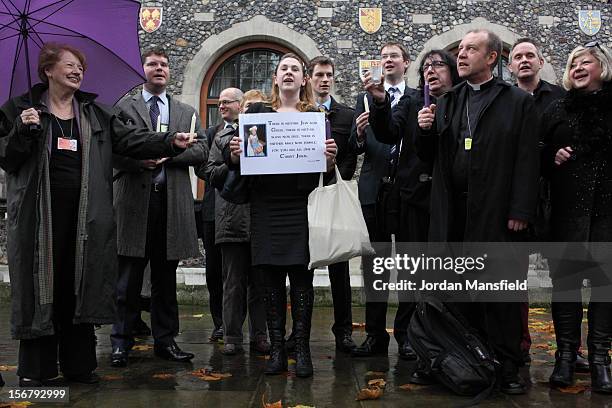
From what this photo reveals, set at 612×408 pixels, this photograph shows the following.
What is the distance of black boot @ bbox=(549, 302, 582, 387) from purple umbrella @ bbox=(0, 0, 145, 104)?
313 cm

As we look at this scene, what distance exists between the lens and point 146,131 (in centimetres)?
441

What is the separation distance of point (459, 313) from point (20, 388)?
2.57 metres

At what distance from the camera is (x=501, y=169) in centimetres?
394

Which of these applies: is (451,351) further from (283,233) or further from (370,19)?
(370,19)

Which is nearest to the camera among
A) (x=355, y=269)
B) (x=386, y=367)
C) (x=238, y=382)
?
(x=238, y=382)

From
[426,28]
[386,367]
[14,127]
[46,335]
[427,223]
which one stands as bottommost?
[386,367]

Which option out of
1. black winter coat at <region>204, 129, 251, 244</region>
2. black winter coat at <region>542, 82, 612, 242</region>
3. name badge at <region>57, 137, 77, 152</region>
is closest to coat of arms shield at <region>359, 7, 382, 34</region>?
black winter coat at <region>204, 129, 251, 244</region>

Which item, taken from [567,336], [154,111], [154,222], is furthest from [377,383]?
[154,111]

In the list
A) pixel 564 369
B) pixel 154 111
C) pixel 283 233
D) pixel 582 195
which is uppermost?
pixel 154 111

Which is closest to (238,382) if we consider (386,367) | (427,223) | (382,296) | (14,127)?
(386,367)

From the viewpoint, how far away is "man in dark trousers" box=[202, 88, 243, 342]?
5703mm

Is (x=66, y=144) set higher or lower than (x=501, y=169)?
higher

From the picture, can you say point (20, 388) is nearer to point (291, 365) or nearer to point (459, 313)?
point (291, 365)

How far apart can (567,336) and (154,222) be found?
290cm
